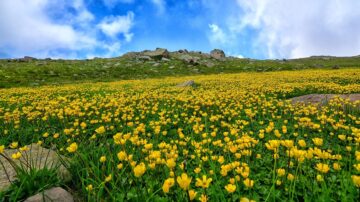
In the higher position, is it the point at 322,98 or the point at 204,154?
the point at 322,98

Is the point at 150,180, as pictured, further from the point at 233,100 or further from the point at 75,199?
the point at 233,100

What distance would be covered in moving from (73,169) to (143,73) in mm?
41335

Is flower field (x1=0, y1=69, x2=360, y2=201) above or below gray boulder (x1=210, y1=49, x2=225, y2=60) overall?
below

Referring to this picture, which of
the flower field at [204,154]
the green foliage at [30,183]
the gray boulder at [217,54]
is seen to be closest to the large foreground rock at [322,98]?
the flower field at [204,154]

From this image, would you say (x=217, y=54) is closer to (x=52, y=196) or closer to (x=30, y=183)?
(x=30, y=183)

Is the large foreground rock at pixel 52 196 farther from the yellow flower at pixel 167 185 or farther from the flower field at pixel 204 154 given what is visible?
the yellow flower at pixel 167 185

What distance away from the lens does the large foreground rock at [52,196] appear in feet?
12.0

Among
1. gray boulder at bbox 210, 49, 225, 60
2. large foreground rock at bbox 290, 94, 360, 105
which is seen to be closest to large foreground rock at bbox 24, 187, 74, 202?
large foreground rock at bbox 290, 94, 360, 105

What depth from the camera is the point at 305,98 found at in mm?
12297

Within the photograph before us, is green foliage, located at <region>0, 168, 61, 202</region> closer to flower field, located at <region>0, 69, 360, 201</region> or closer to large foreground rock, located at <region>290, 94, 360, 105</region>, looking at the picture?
flower field, located at <region>0, 69, 360, 201</region>

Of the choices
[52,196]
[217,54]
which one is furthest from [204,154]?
[217,54]

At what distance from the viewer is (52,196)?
150 inches

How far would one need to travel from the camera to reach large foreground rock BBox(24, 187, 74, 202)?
3.67m

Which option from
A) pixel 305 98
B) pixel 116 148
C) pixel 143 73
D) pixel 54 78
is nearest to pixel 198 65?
pixel 143 73
